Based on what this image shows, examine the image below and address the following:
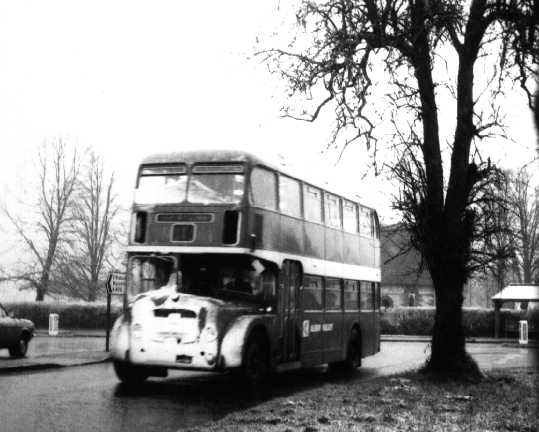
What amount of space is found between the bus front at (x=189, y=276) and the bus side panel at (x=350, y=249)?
4685 millimetres

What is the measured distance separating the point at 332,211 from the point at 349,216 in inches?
56.9

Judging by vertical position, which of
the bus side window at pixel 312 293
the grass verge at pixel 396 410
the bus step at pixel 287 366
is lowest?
the grass verge at pixel 396 410

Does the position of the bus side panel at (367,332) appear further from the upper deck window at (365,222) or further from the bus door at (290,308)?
the bus door at (290,308)

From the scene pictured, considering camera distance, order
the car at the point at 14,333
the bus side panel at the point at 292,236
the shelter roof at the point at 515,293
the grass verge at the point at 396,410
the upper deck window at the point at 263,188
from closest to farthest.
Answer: the grass verge at the point at 396,410
the upper deck window at the point at 263,188
the bus side panel at the point at 292,236
the car at the point at 14,333
the shelter roof at the point at 515,293

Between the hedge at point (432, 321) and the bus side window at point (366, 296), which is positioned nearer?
the bus side window at point (366, 296)

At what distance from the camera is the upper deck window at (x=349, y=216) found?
19844mm

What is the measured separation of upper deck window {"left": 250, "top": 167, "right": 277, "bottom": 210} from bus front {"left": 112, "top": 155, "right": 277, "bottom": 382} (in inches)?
10.7

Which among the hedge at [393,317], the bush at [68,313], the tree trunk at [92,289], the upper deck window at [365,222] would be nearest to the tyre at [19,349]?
the upper deck window at [365,222]

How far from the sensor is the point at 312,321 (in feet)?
57.4

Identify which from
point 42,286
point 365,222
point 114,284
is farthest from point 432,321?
point 42,286

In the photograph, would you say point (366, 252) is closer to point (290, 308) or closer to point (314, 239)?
point (314, 239)

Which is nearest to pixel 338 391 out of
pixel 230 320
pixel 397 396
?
pixel 397 396

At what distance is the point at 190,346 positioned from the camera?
13523mm

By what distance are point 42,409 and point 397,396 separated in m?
4.88
